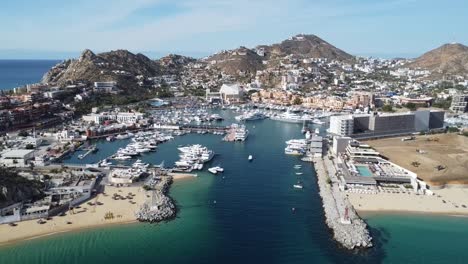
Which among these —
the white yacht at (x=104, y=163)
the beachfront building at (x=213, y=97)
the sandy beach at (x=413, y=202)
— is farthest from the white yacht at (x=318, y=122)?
the white yacht at (x=104, y=163)

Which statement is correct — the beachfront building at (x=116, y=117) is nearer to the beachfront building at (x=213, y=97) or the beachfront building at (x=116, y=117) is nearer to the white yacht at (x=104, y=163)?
the white yacht at (x=104, y=163)

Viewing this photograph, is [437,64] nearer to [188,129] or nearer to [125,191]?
[188,129]

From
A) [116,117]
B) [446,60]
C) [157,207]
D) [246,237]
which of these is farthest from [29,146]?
[446,60]

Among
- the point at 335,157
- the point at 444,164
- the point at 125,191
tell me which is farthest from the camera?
the point at 335,157

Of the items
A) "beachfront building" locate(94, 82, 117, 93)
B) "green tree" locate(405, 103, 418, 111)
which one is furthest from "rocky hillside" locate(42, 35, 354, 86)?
"green tree" locate(405, 103, 418, 111)

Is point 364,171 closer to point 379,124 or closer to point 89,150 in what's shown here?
point 379,124

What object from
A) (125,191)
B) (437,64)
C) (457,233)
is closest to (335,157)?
(457,233)

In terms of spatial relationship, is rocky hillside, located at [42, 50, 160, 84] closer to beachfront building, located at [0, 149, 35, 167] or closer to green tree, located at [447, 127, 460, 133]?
beachfront building, located at [0, 149, 35, 167]
